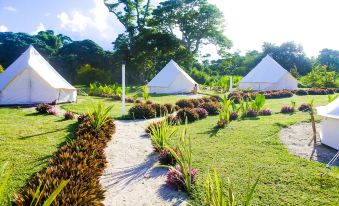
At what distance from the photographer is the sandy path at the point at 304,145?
6.99 m

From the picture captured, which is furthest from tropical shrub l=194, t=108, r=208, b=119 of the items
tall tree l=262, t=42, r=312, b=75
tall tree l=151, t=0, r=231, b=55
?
tall tree l=262, t=42, r=312, b=75

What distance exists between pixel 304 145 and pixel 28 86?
1424cm

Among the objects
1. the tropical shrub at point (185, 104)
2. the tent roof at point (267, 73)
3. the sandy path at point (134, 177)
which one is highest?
the tent roof at point (267, 73)

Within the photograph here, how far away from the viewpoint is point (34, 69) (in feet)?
55.7

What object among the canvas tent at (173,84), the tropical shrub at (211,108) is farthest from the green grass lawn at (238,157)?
the canvas tent at (173,84)

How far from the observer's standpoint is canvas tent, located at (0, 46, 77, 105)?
661 inches

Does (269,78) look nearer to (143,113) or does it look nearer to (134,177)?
(143,113)

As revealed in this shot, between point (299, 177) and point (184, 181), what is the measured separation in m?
2.01

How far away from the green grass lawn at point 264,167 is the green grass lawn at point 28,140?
3.02m

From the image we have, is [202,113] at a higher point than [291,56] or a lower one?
lower

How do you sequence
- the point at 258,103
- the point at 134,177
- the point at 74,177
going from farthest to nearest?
the point at 258,103, the point at 134,177, the point at 74,177

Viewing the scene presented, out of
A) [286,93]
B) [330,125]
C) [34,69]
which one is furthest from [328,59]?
[330,125]

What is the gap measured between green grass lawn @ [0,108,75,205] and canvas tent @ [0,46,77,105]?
14.4 feet

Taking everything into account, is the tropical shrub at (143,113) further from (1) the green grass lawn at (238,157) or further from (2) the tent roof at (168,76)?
(2) the tent roof at (168,76)
